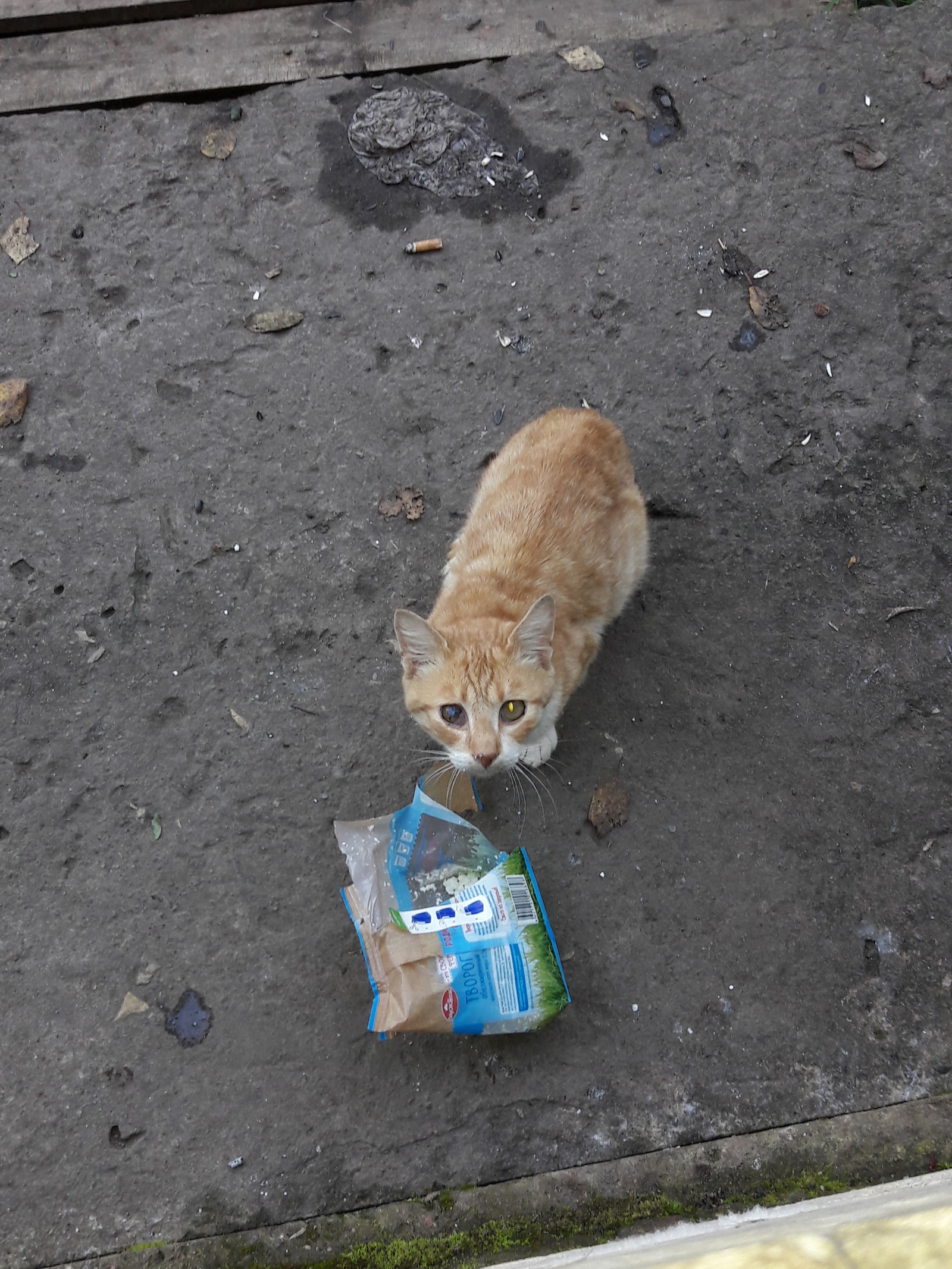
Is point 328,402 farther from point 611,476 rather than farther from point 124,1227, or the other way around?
point 124,1227

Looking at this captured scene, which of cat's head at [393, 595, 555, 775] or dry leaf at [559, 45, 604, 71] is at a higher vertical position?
dry leaf at [559, 45, 604, 71]

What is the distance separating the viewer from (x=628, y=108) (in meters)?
4.01

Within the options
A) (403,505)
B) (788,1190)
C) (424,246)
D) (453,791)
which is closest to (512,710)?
(453,791)

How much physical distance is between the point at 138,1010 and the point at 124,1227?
26.7 inches

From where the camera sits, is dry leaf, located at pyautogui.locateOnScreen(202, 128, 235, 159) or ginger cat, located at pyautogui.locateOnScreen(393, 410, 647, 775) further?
dry leaf, located at pyautogui.locateOnScreen(202, 128, 235, 159)

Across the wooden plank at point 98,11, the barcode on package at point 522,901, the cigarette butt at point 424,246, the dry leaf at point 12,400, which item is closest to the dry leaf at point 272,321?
the cigarette butt at point 424,246

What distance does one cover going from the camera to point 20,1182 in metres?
2.73

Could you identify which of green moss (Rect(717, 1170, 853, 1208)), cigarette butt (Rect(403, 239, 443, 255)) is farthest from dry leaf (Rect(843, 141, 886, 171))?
green moss (Rect(717, 1170, 853, 1208))

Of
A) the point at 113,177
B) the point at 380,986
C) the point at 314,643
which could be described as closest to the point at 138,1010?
the point at 380,986

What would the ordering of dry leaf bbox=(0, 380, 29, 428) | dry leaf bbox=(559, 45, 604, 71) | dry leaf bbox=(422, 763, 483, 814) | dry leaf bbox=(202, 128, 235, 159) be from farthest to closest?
dry leaf bbox=(559, 45, 604, 71), dry leaf bbox=(202, 128, 235, 159), dry leaf bbox=(0, 380, 29, 428), dry leaf bbox=(422, 763, 483, 814)

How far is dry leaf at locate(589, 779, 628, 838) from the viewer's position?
10.1 ft

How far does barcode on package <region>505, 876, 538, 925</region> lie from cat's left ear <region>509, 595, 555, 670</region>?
2.66 ft

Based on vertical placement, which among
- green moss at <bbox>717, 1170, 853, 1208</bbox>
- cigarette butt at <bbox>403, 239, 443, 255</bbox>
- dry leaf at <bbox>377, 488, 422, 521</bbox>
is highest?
cigarette butt at <bbox>403, 239, 443, 255</bbox>

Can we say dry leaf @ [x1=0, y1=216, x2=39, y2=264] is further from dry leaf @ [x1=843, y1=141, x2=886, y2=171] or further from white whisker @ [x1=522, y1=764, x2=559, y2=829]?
dry leaf @ [x1=843, y1=141, x2=886, y2=171]
